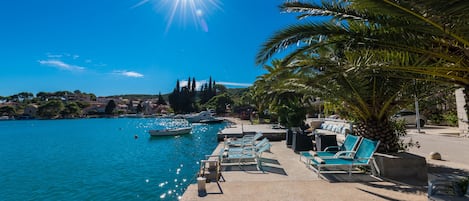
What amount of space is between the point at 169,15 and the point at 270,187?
30.4 ft

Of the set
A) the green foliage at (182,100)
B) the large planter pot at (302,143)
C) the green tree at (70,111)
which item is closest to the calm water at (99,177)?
the large planter pot at (302,143)

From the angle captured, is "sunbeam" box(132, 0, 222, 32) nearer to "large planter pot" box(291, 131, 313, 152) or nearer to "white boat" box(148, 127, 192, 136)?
"large planter pot" box(291, 131, 313, 152)

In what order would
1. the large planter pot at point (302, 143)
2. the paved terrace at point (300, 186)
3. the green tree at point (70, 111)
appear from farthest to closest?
the green tree at point (70, 111) → the large planter pot at point (302, 143) → the paved terrace at point (300, 186)

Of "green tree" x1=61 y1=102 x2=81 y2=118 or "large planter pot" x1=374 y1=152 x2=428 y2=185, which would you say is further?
"green tree" x1=61 y1=102 x2=81 y2=118

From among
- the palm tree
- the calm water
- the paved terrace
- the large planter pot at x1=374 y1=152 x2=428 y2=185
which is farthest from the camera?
the calm water

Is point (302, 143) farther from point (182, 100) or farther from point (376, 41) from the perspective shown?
point (182, 100)

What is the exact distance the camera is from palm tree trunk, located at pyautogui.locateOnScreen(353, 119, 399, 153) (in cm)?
635

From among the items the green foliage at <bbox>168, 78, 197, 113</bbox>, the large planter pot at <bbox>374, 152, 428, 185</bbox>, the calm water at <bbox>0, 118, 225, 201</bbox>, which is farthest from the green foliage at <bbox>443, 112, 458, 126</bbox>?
the green foliage at <bbox>168, 78, 197, 113</bbox>

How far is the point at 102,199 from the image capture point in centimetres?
790

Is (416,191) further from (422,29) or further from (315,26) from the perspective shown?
(315,26)

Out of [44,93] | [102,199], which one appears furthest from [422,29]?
[44,93]

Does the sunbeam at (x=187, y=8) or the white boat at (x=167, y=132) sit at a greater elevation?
the sunbeam at (x=187, y=8)

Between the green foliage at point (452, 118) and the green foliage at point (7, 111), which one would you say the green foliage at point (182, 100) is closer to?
the green foliage at point (7, 111)

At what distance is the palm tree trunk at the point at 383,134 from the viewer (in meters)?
6.35
